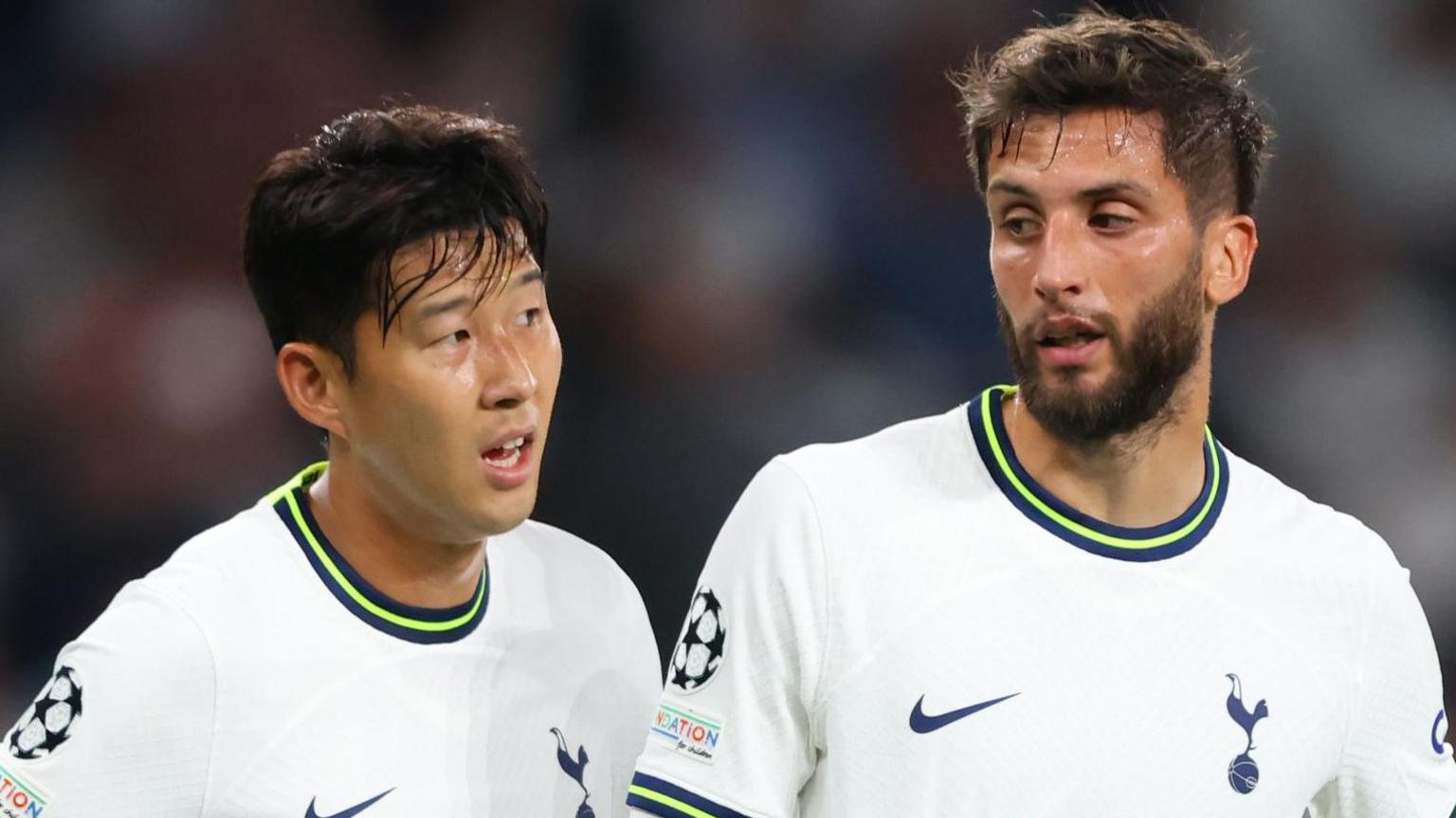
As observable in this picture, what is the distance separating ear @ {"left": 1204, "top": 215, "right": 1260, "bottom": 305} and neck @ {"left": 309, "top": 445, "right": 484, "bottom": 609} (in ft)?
3.53

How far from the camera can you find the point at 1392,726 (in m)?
2.27

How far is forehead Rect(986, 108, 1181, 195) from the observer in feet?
7.07

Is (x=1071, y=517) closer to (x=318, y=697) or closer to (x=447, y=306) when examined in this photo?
(x=447, y=306)

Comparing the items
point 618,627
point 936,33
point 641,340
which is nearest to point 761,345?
point 641,340

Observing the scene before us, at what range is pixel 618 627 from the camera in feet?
8.38

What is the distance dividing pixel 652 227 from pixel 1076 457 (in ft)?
6.82

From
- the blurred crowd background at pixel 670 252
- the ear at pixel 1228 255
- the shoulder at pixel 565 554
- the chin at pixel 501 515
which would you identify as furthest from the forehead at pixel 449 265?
the blurred crowd background at pixel 670 252

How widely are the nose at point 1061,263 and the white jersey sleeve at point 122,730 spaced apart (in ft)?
3.70

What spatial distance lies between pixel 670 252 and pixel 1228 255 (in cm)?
201

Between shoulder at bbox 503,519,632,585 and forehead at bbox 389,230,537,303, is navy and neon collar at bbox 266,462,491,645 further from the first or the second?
forehead at bbox 389,230,537,303

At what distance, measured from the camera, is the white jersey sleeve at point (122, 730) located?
81.8 inches

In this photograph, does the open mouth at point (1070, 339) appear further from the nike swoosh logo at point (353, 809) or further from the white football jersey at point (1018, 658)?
the nike swoosh logo at point (353, 809)

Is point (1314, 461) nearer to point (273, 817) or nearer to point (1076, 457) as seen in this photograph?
point (1076, 457)

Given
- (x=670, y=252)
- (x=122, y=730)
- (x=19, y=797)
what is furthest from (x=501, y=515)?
(x=670, y=252)
